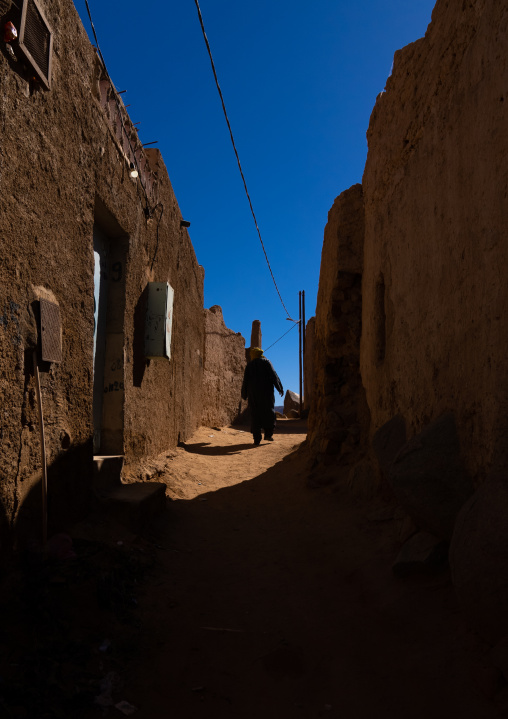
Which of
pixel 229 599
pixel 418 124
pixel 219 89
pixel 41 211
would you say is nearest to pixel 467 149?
pixel 418 124

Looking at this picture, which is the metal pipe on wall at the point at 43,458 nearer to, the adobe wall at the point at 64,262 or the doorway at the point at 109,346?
the adobe wall at the point at 64,262

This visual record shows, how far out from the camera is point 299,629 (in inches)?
98.3

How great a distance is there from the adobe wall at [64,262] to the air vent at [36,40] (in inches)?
3.3

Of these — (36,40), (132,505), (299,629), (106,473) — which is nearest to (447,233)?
(299,629)

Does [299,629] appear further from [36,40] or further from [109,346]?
[36,40]

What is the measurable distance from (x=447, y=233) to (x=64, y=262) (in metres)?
2.25

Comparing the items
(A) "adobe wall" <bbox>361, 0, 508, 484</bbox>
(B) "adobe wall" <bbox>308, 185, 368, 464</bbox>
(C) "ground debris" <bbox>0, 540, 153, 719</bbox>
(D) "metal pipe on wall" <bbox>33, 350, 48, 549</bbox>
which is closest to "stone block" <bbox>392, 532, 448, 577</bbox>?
(A) "adobe wall" <bbox>361, 0, 508, 484</bbox>

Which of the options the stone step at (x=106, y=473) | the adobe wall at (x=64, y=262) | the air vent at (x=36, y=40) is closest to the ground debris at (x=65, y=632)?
the adobe wall at (x=64, y=262)

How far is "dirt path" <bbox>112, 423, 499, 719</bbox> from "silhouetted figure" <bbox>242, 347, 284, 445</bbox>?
4490 mm

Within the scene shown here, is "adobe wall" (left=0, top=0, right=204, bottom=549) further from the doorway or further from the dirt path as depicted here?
the dirt path

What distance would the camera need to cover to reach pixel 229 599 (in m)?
2.89

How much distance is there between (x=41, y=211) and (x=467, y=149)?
7.55 ft

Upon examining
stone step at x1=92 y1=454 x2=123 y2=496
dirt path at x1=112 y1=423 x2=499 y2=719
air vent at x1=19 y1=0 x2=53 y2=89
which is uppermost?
air vent at x1=19 y1=0 x2=53 y2=89

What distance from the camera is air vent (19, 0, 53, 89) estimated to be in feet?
8.47
